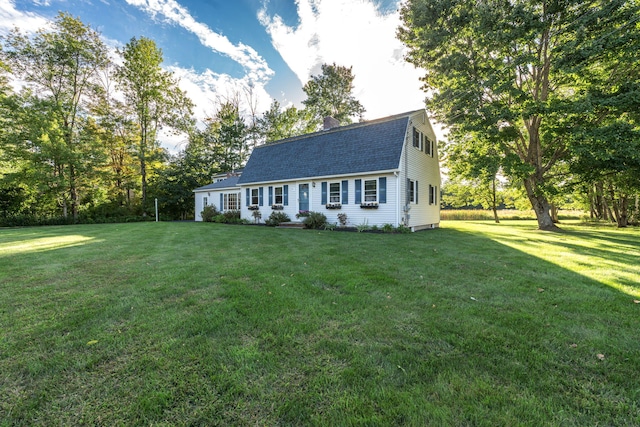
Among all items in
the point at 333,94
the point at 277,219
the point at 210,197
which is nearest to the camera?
the point at 277,219

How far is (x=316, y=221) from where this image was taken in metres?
12.7

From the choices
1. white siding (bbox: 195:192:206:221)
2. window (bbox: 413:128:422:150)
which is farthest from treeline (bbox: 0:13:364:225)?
window (bbox: 413:128:422:150)

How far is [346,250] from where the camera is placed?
677cm

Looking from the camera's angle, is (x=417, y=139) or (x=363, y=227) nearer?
(x=363, y=227)

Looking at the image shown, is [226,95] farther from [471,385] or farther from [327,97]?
[471,385]

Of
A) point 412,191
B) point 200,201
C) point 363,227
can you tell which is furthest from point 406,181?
point 200,201

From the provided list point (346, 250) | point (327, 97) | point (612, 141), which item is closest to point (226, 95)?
point (327, 97)

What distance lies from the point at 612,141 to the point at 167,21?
67.7ft

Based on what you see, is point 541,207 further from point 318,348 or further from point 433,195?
point 318,348

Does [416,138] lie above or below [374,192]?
above

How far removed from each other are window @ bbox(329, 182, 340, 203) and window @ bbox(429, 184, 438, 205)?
230 inches

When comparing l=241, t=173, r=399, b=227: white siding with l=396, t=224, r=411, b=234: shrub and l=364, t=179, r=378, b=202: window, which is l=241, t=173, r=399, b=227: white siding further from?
l=396, t=224, r=411, b=234: shrub

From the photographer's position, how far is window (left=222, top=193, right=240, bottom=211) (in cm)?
1888

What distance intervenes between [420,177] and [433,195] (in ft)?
8.54
